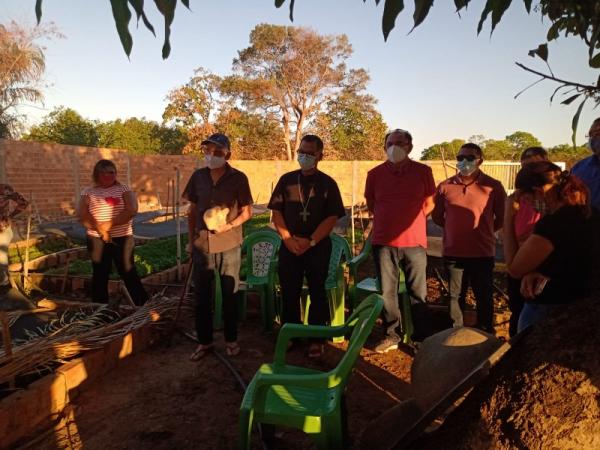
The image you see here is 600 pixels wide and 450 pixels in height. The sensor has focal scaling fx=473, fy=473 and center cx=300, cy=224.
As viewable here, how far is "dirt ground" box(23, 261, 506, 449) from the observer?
3031mm

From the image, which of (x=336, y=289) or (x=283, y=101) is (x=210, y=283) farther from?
(x=283, y=101)

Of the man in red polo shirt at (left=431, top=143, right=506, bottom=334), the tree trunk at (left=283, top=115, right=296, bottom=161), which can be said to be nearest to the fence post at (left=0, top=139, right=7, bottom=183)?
the man in red polo shirt at (left=431, top=143, right=506, bottom=334)

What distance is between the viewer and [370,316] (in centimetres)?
241

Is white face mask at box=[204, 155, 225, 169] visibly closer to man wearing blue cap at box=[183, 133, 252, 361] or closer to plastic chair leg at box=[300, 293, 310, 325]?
man wearing blue cap at box=[183, 133, 252, 361]

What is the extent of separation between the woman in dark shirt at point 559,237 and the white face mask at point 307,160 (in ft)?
6.97

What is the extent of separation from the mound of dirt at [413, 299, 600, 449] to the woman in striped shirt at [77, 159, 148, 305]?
406 centimetres

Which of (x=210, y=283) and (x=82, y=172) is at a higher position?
(x=82, y=172)

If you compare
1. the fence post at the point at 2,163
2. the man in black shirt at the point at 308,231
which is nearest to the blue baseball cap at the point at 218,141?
the man in black shirt at the point at 308,231

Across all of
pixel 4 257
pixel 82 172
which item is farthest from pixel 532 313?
pixel 82 172

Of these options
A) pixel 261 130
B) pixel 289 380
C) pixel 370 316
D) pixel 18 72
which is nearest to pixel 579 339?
pixel 370 316

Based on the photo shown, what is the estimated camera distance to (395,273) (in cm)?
444

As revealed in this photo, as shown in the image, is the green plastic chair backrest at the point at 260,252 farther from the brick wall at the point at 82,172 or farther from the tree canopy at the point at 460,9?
the brick wall at the point at 82,172

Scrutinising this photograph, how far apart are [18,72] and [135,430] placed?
85.0ft

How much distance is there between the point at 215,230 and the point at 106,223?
5.16 ft
